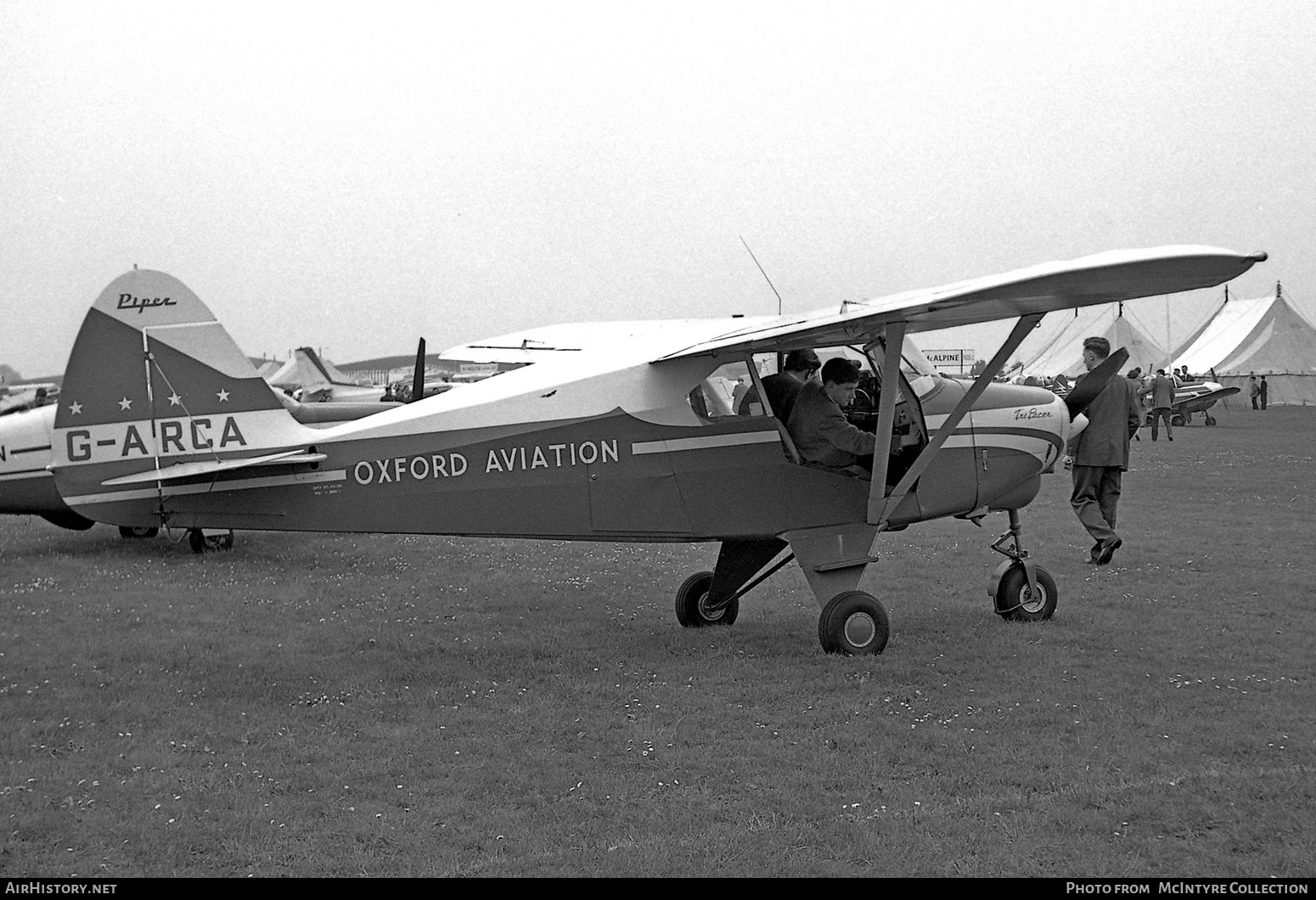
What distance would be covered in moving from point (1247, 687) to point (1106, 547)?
4.54 m

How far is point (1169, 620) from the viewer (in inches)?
330

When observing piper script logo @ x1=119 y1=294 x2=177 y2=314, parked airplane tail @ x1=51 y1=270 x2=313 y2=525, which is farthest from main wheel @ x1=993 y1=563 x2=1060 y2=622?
piper script logo @ x1=119 y1=294 x2=177 y2=314

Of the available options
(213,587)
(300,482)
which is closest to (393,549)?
(213,587)

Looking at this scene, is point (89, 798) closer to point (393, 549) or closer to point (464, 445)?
point (464, 445)

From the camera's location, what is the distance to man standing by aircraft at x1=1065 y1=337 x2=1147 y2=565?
1095cm

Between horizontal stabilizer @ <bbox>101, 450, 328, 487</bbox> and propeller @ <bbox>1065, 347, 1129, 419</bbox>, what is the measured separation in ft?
17.9

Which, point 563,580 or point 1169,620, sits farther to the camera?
point 563,580

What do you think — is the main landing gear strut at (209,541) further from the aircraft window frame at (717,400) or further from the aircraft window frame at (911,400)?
the aircraft window frame at (911,400)

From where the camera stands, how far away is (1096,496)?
1112 cm

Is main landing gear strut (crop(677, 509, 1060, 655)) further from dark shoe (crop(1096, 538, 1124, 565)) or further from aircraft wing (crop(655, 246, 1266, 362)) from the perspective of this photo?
dark shoe (crop(1096, 538, 1124, 565))

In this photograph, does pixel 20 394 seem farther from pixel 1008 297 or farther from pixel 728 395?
pixel 1008 297

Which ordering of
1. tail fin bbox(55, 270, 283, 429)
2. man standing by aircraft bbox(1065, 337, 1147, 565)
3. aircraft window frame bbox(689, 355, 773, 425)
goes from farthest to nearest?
man standing by aircraft bbox(1065, 337, 1147, 565) → tail fin bbox(55, 270, 283, 429) → aircraft window frame bbox(689, 355, 773, 425)

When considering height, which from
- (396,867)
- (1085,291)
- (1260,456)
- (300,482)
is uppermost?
(1085,291)

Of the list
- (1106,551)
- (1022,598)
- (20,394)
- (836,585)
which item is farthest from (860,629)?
(20,394)
